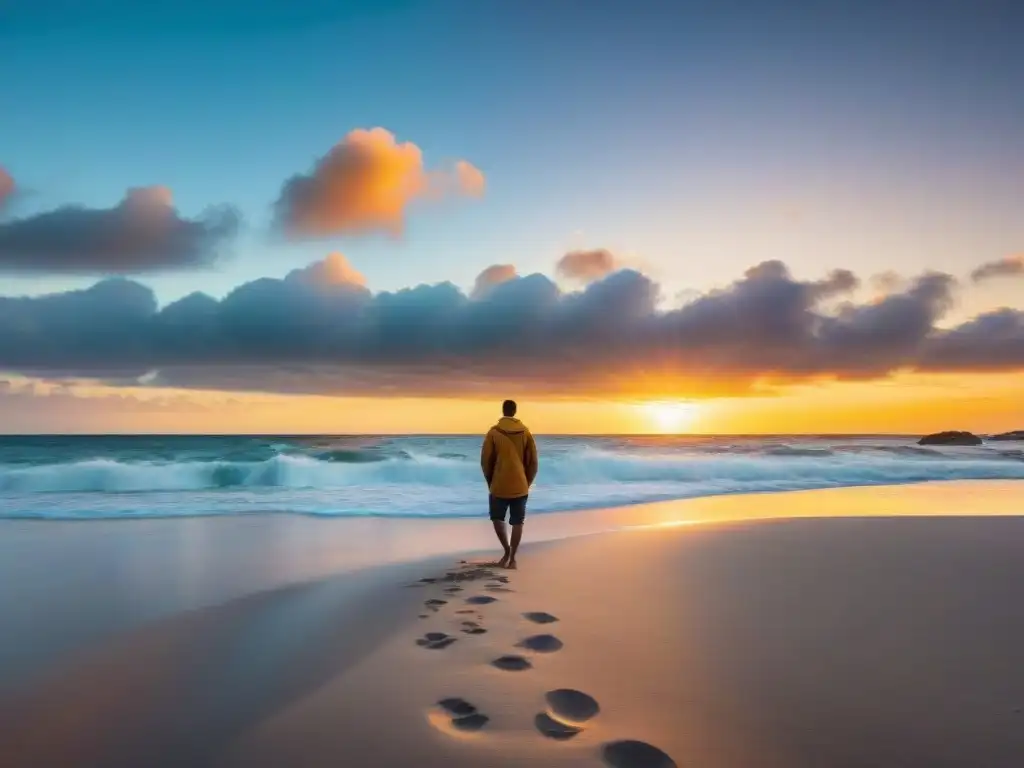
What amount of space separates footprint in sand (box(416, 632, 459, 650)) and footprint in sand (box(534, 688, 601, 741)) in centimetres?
105

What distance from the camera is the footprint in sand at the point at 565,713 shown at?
2.96 m

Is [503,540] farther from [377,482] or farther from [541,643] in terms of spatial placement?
[377,482]

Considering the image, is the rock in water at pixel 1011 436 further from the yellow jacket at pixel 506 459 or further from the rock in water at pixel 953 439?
the yellow jacket at pixel 506 459

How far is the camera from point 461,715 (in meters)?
3.14

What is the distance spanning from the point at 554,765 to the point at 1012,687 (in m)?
2.68

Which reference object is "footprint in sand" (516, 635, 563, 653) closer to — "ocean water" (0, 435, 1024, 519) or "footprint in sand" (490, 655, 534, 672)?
"footprint in sand" (490, 655, 534, 672)

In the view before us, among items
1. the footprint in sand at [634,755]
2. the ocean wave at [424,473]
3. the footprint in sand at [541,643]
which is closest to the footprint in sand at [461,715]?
the footprint in sand at [634,755]

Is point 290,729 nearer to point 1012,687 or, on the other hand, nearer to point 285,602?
point 285,602

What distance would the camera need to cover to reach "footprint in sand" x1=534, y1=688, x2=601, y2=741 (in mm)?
2959

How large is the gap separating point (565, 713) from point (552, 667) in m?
0.58

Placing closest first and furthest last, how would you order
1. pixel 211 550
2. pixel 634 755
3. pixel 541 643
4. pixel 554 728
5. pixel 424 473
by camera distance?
1. pixel 634 755
2. pixel 554 728
3. pixel 541 643
4. pixel 211 550
5. pixel 424 473

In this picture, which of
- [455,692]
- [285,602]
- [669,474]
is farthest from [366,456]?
[455,692]

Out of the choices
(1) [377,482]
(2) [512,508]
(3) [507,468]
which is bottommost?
(1) [377,482]

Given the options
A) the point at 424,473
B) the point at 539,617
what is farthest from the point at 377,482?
the point at 539,617
